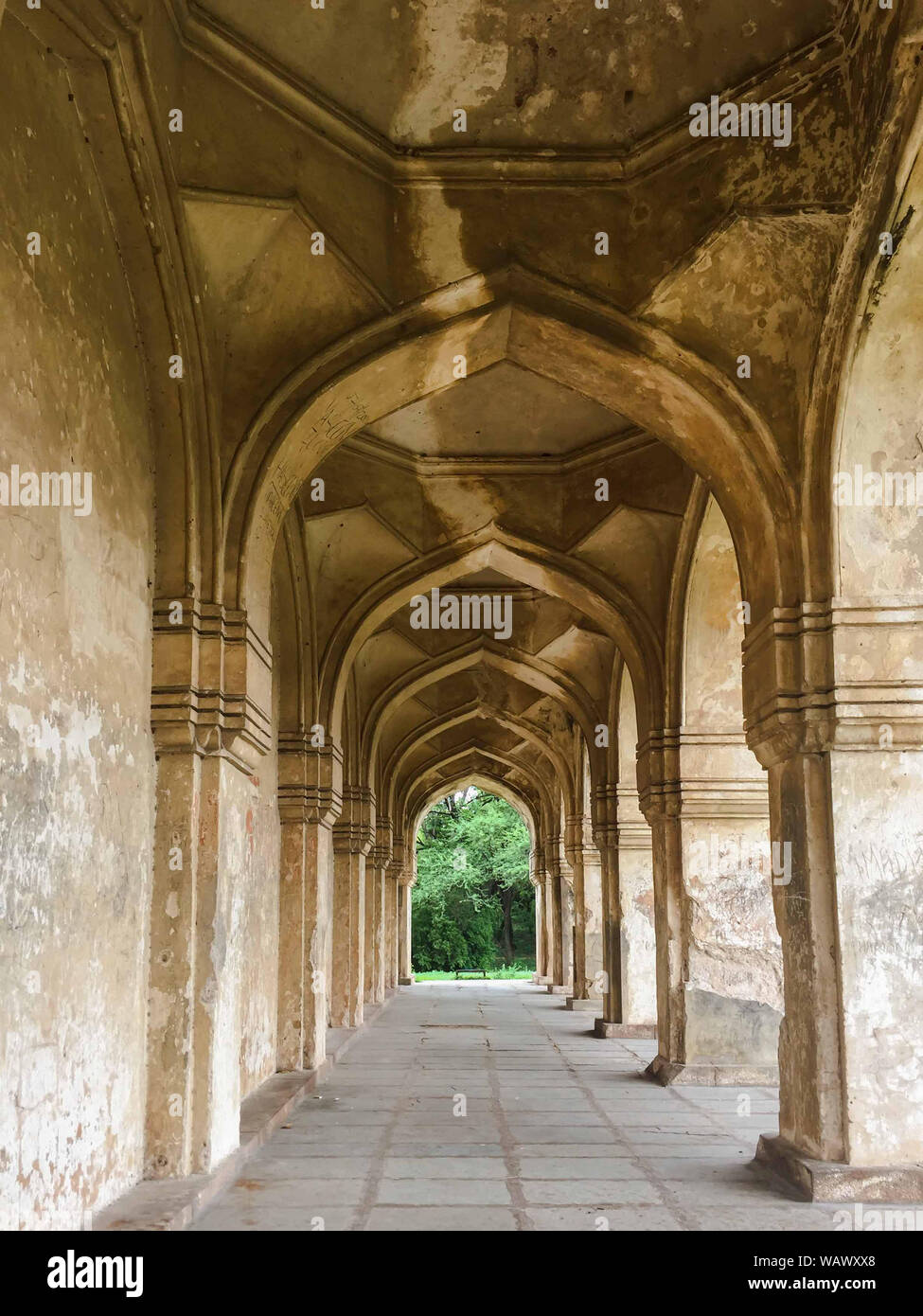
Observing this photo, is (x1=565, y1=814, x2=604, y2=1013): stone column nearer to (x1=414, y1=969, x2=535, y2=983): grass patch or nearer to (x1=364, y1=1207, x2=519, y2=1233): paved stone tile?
(x1=364, y1=1207, x2=519, y2=1233): paved stone tile

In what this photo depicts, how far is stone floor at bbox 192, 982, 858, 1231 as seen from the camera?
507 centimetres

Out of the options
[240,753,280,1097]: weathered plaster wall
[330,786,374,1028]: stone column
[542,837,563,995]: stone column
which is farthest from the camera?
[542,837,563,995]: stone column

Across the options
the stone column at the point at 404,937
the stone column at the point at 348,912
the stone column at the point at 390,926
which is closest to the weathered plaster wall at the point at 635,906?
the stone column at the point at 348,912

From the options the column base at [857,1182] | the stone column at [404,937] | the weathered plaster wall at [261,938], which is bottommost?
the stone column at [404,937]

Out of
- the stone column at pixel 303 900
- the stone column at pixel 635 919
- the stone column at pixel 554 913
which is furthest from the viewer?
the stone column at pixel 554 913

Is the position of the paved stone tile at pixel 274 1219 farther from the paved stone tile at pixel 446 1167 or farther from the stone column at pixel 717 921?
the stone column at pixel 717 921

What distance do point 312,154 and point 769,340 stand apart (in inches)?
97.5

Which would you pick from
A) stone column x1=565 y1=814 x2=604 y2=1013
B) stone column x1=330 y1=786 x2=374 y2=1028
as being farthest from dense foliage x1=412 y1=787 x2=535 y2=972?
stone column x1=330 y1=786 x2=374 y2=1028

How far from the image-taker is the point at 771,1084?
8680 mm

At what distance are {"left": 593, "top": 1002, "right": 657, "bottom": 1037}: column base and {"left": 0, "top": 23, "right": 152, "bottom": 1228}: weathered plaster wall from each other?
7.71m

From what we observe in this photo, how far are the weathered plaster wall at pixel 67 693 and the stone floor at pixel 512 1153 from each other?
93cm

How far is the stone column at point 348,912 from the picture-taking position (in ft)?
42.5
